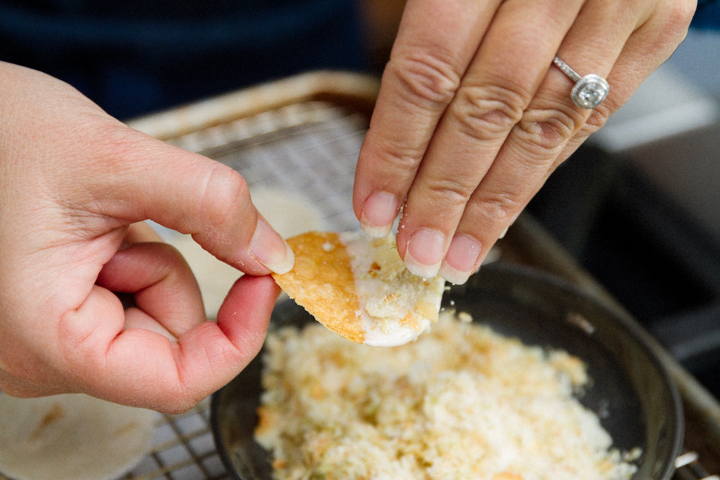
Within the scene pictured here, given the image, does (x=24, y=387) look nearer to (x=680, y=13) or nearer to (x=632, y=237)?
(x=680, y=13)

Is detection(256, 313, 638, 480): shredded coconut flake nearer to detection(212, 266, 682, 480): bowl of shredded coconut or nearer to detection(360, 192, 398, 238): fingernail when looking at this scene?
detection(212, 266, 682, 480): bowl of shredded coconut

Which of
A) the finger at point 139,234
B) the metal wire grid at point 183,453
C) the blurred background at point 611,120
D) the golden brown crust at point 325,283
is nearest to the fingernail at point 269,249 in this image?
the golden brown crust at point 325,283

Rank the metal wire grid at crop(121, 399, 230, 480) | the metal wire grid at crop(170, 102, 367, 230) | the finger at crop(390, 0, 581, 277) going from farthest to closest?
the metal wire grid at crop(170, 102, 367, 230) < the metal wire grid at crop(121, 399, 230, 480) < the finger at crop(390, 0, 581, 277)

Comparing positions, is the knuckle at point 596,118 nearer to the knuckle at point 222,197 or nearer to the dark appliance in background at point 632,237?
the knuckle at point 222,197

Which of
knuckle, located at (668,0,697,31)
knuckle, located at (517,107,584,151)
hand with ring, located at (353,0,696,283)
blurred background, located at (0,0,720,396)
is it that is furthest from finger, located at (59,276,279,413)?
blurred background, located at (0,0,720,396)

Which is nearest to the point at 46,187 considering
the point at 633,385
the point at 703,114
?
the point at 633,385

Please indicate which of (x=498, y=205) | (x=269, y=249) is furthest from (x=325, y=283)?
(x=498, y=205)
